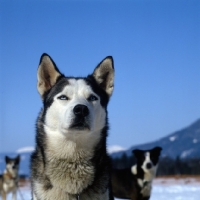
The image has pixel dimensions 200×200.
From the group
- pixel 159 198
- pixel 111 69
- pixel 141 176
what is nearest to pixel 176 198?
pixel 159 198

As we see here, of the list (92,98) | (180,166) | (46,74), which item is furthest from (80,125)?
(180,166)

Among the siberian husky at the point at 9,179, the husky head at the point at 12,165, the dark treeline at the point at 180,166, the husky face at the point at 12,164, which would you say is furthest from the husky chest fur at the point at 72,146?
the dark treeline at the point at 180,166

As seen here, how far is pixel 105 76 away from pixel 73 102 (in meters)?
0.74

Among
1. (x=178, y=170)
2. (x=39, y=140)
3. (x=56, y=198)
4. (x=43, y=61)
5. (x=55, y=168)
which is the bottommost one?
(x=178, y=170)

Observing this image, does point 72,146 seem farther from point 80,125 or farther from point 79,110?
point 79,110

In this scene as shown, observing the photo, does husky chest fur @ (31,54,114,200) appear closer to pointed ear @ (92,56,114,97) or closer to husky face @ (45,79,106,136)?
husky face @ (45,79,106,136)

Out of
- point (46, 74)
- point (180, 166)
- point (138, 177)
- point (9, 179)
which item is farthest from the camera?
point (180, 166)

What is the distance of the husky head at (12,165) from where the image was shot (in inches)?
579

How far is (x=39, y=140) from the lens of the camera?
13.3 ft

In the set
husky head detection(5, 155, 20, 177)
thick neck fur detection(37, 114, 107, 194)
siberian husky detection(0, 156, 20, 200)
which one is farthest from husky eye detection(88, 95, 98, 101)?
husky head detection(5, 155, 20, 177)

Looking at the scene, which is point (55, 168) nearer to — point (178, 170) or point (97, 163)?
point (97, 163)

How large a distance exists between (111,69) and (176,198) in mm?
8829

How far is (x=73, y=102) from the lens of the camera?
380 centimetres

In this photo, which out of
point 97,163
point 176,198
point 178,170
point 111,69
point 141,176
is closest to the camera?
point 97,163
